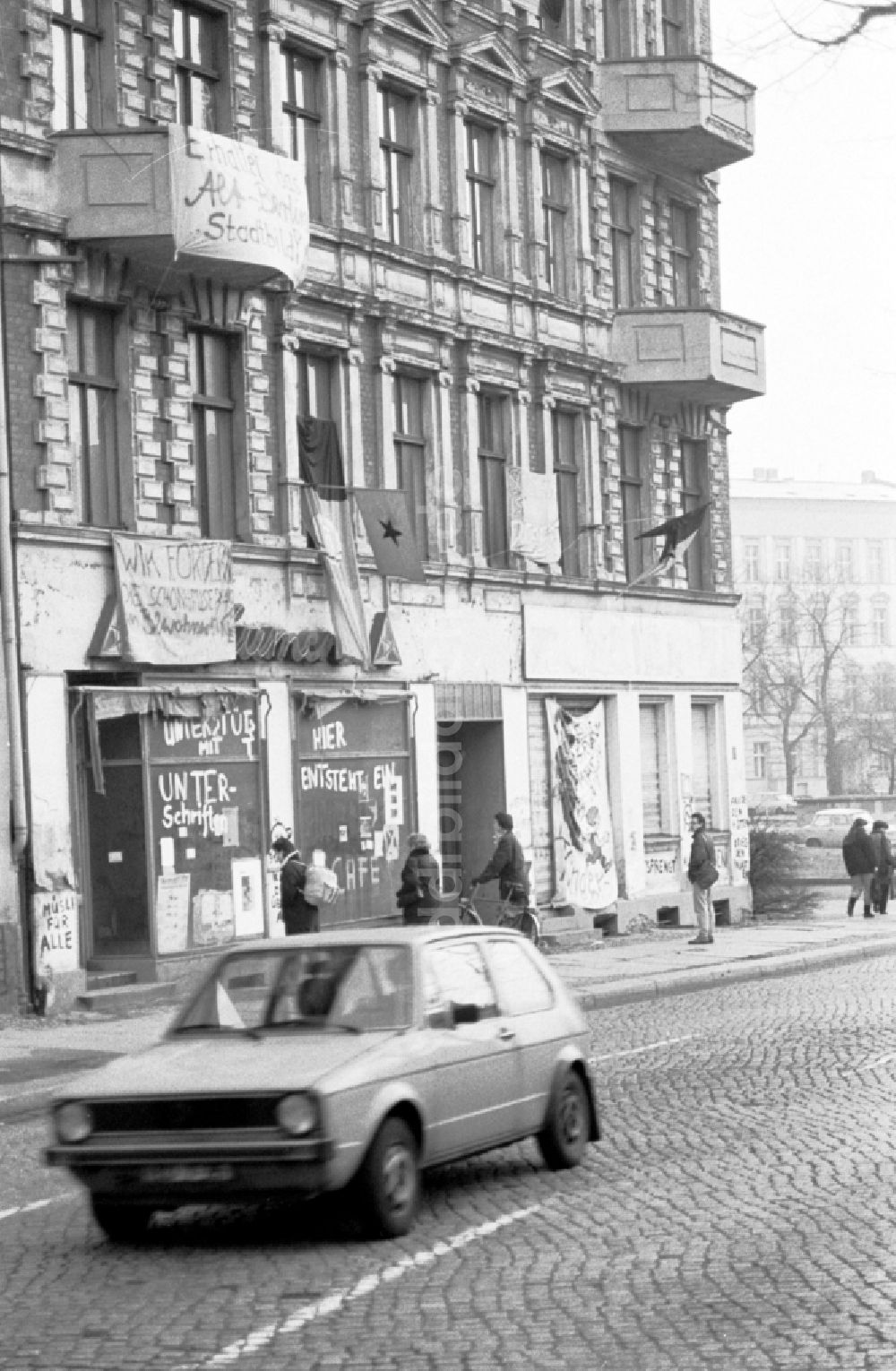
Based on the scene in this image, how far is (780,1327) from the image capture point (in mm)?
8297

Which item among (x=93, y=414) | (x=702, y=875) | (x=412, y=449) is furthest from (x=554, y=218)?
(x=93, y=414)

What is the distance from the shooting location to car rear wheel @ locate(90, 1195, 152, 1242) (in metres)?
10.4

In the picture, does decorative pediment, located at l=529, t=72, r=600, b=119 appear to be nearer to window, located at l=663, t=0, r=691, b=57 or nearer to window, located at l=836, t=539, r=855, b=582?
window, located at l=663, t=0, r=691, b=57

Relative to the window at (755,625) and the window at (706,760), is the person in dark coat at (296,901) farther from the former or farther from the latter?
the window at (755,625)

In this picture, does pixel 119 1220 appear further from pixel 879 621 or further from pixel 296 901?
pixel 879 621

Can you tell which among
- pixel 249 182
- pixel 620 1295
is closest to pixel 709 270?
pixel 249 182

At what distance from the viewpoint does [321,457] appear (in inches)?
1109

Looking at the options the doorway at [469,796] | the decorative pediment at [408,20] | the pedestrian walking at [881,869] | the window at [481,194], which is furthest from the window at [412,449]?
the pedestrian walking at [881,869]

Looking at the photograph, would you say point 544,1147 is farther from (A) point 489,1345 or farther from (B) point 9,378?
(B) point 9,378

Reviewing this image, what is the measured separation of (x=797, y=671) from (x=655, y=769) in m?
77.5

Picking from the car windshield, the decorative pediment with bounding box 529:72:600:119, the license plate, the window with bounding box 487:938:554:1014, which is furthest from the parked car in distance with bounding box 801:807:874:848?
the license plate

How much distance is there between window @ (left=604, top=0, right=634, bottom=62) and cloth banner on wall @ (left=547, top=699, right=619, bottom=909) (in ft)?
34.5

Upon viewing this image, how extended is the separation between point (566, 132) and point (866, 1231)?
1060 inches

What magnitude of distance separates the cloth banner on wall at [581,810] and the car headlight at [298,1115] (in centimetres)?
2338
